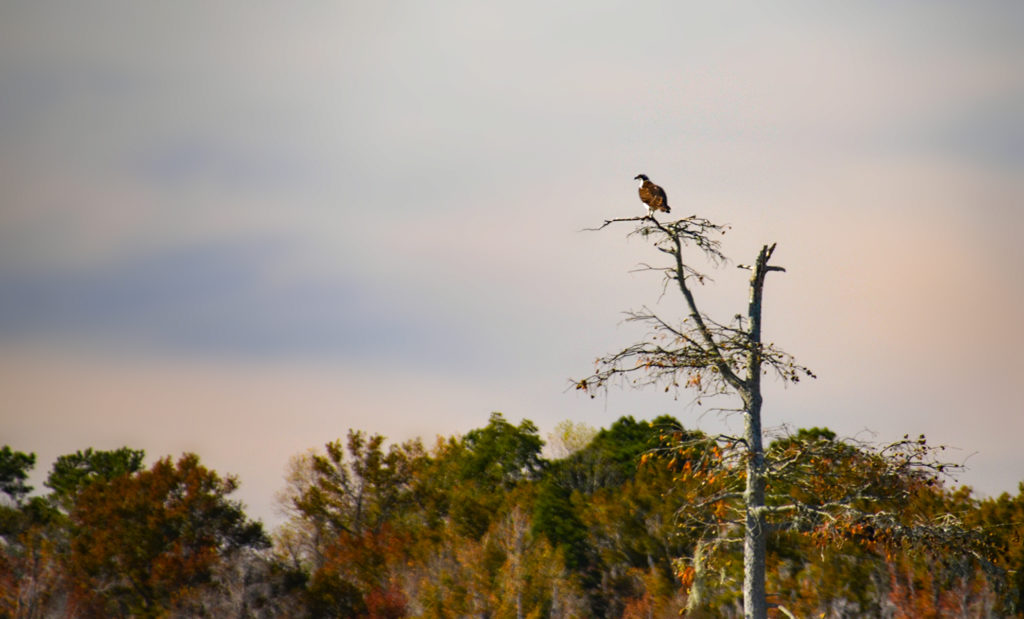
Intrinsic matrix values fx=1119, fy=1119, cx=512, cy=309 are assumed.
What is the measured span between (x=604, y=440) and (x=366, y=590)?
56.6 feet

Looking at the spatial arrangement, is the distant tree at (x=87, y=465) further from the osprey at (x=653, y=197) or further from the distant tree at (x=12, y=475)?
the osprey at (x=653, y=197)

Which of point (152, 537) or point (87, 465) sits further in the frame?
point (87, 465)

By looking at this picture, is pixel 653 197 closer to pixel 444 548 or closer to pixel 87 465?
pixel 444 548

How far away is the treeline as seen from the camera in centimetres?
3491

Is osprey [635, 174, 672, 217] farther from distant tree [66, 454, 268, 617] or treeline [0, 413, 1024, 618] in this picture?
distant tree [66, 454, 268, 617]

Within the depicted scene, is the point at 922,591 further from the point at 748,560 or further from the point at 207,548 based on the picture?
the point at 207,548

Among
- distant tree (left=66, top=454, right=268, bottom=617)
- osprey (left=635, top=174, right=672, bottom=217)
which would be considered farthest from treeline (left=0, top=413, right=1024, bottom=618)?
osprey (left=635, top=174, right=672, bottom=217)

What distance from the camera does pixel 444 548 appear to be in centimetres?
5747

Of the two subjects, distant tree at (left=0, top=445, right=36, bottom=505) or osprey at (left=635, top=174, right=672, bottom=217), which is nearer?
osprey at (left=635, top=174, right=672, bottom=217)

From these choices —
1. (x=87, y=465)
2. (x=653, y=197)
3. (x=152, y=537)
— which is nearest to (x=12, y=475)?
(x=87, y=465)

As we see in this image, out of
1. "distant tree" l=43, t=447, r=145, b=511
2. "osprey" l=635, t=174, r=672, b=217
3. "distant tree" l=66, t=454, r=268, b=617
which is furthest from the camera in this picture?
"distant tree" l=43, t=447, r=145, b=511

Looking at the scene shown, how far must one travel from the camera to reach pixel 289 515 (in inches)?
2945

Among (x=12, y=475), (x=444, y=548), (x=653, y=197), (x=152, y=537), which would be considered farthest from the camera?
(x=12, y=475)

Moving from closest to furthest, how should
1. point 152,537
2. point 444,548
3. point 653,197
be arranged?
point 653,197, point 444,548, point 152,537
